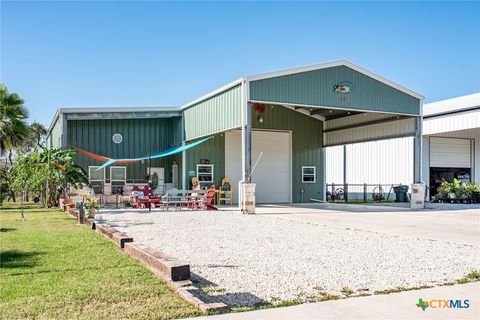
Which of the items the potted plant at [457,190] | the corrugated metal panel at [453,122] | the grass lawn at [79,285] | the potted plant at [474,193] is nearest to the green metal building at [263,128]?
the corrugated metal panel at [453,122]

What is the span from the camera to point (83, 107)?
1969 centimetres

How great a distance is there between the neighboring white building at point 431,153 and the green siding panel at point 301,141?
15.6 ft

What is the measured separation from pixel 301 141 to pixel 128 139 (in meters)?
8.86

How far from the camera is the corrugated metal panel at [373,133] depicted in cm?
2003

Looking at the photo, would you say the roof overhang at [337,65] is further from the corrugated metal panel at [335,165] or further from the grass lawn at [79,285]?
the corrugated metal panel at [335,165]

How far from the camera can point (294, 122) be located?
76.9 ft

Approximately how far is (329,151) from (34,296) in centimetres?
2610

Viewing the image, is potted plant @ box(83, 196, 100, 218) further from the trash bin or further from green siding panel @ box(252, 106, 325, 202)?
the trash bin

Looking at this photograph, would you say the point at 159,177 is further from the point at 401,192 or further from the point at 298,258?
the point at 298,258

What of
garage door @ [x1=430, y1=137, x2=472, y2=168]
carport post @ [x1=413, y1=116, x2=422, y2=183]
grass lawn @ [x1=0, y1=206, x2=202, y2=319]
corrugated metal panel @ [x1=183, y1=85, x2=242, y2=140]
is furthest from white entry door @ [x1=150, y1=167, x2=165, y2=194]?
garage door @ [x1=430, y1=137, x2=472, y2=168]

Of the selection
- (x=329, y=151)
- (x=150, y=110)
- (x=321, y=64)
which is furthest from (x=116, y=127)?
(x=329, y=151)

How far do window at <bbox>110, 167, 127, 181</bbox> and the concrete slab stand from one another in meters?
18.1

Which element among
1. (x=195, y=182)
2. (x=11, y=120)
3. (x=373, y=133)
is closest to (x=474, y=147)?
(x=373, y=133)

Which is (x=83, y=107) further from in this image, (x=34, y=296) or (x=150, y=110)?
(x=34, y=296)
